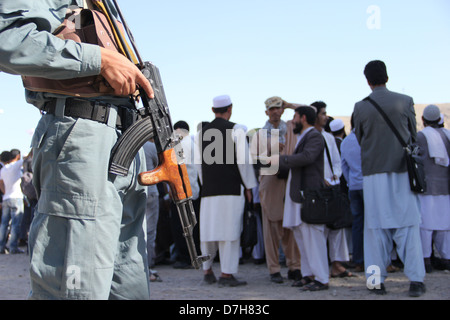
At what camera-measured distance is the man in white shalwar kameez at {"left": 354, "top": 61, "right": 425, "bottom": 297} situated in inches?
182

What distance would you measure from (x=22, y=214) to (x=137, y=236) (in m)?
8.23

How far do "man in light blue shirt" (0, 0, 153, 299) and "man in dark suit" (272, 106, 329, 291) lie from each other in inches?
134

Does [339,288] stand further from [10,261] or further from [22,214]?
[22,214]

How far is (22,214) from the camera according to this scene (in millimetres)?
9562

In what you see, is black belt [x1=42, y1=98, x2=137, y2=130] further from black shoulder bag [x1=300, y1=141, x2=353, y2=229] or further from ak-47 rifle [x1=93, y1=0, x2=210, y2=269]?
black shoulder bag [x1=300, y1=141, x2=353, y2=229]

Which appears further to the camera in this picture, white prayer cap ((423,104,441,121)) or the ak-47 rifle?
white prayer cap ((423,104,441,121))

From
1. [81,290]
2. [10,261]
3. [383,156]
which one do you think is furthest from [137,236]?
[10,261]

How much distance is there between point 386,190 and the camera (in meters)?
4.68

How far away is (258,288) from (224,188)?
1225 mm

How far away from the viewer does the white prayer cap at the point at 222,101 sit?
5930mm

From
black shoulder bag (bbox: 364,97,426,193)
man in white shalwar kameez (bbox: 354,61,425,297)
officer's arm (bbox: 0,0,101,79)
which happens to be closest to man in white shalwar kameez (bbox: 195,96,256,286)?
man in white shalwar kameez (bbox: 354,61,425,297)
